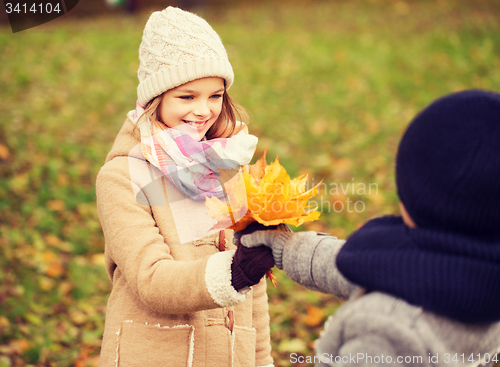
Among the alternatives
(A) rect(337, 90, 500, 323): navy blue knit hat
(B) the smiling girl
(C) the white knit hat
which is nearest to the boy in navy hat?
(A) rect(337, 90, 500, 323): navy blue knit hat

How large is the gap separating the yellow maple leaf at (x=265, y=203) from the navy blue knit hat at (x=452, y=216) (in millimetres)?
276

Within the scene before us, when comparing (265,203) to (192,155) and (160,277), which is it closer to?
(160,277)

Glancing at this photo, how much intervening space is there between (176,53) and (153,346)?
3.50 ft

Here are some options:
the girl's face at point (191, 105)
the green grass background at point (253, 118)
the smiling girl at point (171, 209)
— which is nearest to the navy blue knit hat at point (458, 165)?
the smiling girl at point (171, 209)

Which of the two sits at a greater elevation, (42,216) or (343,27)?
(343,27)

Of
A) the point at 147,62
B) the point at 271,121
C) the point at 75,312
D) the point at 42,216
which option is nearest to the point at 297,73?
the point at 271,121

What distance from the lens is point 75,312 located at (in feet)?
12.3

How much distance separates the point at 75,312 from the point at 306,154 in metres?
3.49

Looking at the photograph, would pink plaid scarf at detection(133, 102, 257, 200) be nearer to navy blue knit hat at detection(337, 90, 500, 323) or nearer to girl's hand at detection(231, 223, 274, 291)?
girl's hand at detection(231, 223, 274, 291)

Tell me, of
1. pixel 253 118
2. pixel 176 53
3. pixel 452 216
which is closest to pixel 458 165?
pixel 452 216

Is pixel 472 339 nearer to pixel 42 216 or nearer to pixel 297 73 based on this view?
pixel 42 216

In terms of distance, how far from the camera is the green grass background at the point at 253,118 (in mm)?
3756

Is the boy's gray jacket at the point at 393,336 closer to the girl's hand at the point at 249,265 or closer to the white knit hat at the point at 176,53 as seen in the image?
the girl's hand at the point at 249,265

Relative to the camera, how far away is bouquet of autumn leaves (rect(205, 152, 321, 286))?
127 centimetres
